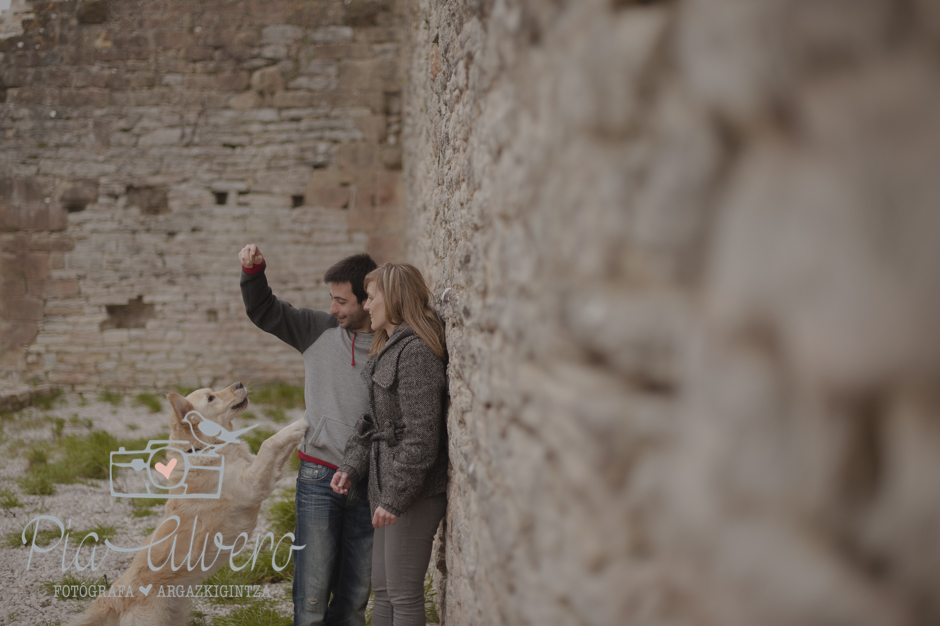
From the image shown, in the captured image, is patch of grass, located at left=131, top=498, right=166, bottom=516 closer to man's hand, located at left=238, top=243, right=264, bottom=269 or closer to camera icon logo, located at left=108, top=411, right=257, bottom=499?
camera icon logo, located at left=108, top=411, right=257, bottom=499

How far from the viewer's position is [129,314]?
7660 mm

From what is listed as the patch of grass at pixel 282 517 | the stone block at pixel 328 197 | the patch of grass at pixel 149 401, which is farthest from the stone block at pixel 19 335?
the patch of grass at pixel 282 517

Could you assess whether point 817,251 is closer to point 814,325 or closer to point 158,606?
point 814,325

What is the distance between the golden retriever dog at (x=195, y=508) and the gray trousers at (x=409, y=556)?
772mm

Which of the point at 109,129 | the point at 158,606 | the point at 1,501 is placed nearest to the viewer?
the point at 158,606

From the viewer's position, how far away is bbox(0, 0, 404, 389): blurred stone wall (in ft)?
24.1

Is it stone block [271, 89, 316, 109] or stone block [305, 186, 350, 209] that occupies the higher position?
stone block [271, 89, 316, 109]

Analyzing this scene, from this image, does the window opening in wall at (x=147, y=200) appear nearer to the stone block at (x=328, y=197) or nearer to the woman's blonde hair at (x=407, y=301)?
the stone block at (x=328, y=197)

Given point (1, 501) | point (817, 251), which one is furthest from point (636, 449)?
point (1, 501)

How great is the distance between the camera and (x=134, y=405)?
23.1 feet

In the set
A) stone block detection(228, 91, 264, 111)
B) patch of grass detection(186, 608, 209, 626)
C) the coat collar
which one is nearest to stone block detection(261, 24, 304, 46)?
stone block detection(228, 91, 264, 111)

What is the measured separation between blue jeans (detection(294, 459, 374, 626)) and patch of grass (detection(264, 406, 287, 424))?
12.4 ft

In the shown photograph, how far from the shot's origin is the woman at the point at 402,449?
6.82 feet

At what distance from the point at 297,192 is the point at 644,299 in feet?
24.1
